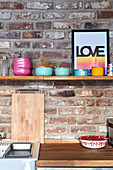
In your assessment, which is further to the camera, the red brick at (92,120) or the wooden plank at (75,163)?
the red brick at (92,120)

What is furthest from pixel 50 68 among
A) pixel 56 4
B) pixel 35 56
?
pixel 56 4

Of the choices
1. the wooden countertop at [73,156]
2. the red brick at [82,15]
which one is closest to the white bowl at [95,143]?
the wooden countertop at [73,156]

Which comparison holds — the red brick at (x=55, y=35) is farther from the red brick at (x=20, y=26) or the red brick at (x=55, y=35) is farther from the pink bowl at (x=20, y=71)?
the pink bowl at (x=20, y=71)

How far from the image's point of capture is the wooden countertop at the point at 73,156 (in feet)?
4.64

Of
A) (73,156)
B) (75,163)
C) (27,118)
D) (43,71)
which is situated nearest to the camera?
(75,163)

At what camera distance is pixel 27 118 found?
1938 mm

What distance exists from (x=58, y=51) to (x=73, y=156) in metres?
1.02

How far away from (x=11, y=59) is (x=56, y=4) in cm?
72

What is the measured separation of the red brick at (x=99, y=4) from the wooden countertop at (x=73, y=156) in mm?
1363

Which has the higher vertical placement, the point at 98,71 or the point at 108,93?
the point at 98,71

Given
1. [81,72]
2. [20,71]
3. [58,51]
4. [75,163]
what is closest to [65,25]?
[58,51]

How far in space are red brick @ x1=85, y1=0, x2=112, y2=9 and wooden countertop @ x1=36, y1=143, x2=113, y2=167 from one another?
136 cm

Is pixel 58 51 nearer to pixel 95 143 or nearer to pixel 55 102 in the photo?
pixel 55 102

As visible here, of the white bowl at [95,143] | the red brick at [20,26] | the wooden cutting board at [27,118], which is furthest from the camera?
the red brick at [20,26]
